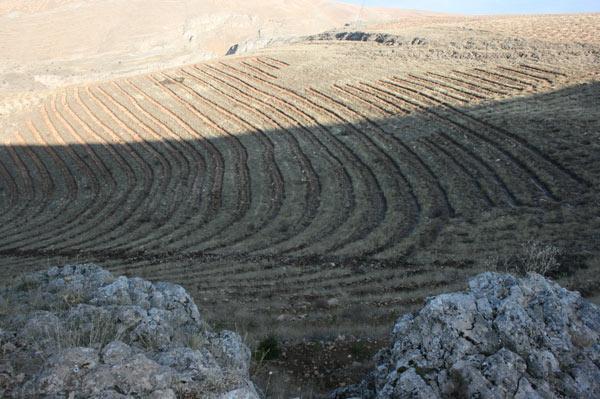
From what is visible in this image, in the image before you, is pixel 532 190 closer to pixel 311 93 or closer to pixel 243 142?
pixel 243 142

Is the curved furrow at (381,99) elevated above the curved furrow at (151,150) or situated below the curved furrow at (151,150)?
above

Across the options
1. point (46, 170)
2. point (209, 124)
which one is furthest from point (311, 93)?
point (46, 170)

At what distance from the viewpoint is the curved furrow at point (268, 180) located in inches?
851

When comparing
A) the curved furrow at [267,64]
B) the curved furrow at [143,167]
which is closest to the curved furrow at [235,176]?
the curved furrow at [143,167]

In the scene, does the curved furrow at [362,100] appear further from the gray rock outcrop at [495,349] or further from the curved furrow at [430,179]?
the gray rock outcrop at [495,349]

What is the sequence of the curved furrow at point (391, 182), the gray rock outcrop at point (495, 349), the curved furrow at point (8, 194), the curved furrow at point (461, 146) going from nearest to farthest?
the gray rock outcrop at point (495, 349) < the curved furrow at point (391, 182) < the curved furrow at point (461, 146) < the curved furrow at point (8, 194)

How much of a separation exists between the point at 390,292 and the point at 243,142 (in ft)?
82.9

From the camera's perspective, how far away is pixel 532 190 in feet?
73.5

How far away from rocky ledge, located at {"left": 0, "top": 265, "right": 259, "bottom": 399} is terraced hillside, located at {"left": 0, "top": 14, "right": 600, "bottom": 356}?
383 cm

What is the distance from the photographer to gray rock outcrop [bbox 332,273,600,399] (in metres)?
4.80

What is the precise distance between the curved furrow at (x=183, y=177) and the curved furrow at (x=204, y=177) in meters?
0.26

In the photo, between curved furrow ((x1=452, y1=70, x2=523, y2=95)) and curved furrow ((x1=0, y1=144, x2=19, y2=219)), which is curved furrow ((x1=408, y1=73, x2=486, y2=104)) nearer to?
curved furrow ((x1=452, y1=70, x2=523, y2=95))

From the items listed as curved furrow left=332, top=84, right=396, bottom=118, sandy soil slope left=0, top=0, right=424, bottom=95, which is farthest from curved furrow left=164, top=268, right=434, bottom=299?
sandy soil slope left=0, top=0, right=424, bottom=95

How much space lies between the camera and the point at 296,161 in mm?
31641
